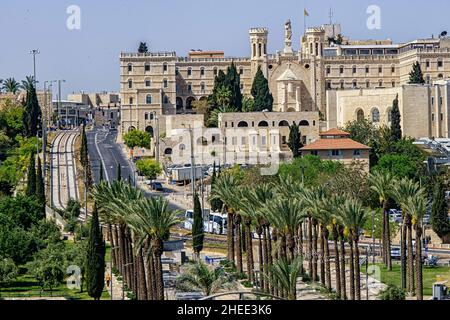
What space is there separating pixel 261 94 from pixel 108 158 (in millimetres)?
14295

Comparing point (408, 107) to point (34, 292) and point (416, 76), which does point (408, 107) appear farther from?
point (34, 292)

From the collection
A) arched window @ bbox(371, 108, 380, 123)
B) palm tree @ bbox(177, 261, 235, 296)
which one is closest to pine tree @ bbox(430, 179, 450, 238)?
palm tree @ bbox(177, 261, 235, 296)

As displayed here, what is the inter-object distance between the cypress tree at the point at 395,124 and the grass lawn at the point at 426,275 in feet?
109

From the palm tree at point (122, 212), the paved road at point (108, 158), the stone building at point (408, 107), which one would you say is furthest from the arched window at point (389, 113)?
the palm tree at point (122, 212)

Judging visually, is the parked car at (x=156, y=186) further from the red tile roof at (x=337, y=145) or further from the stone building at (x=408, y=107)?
the stone building at (x=408, y=107)

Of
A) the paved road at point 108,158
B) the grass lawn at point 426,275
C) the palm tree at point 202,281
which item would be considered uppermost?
the paved road at point 108,158

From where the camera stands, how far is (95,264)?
47000mm

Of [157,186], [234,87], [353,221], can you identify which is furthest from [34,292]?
[234,87]

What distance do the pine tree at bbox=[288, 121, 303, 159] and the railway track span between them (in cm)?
1552

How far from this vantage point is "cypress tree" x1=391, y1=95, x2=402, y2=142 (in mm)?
90631

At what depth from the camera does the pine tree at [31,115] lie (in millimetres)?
100875

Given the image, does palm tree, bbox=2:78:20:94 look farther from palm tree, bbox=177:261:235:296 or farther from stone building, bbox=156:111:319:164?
palm tree, bbox=177:261:235:296

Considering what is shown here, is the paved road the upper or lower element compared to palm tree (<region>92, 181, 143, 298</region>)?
upper
